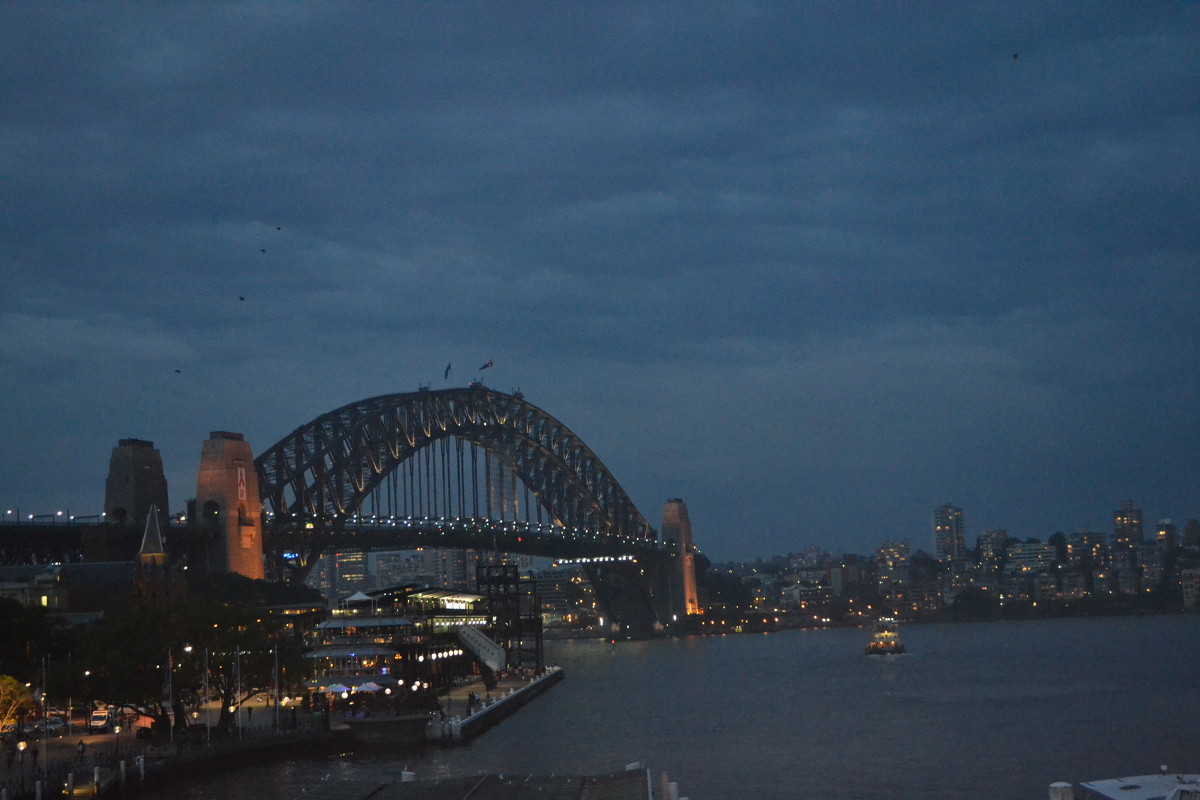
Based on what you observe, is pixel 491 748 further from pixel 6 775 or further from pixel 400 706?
pixel 6 775

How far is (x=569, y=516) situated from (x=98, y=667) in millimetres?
95416

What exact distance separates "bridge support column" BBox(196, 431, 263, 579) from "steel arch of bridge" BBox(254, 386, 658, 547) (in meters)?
11.9

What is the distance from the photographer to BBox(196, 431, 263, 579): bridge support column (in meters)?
77.1

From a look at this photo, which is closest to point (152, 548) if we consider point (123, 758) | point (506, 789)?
point (123, 758)

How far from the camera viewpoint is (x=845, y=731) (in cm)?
4712

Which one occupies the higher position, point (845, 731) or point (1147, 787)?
point (1147, 787)

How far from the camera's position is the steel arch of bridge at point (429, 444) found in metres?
96.2

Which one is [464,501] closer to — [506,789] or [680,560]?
[680,560]

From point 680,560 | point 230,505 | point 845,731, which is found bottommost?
point 845,731

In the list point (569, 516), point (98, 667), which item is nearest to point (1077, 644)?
point (569, 516)

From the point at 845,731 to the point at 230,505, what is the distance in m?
42.6

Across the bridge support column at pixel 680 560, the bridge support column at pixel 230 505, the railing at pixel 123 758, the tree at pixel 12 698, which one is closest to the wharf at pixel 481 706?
the railing at pixel 123 758

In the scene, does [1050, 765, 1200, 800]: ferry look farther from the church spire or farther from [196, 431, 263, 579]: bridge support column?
[196, 431, 263, 579]: bridge support column

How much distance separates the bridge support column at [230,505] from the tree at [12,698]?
1323 inches
